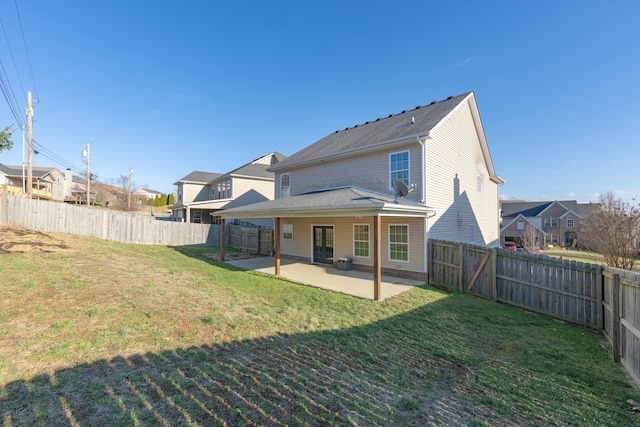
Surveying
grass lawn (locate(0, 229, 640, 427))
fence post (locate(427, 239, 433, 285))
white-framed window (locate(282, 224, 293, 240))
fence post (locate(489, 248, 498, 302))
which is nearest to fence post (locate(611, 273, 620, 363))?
grass lawn (locate(0, 229, 640, 427))

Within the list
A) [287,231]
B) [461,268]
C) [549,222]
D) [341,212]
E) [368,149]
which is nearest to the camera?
[341,212]

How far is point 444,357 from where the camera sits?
4.50m

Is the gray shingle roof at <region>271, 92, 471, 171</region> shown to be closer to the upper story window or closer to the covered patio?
the covered patio

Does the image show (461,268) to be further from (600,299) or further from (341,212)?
(341,212)

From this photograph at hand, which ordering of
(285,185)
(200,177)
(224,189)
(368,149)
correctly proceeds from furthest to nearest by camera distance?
(200,177)
(224,189)
(285,185)
(368,149)

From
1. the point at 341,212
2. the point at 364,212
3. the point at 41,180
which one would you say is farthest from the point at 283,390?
the point at 41,180

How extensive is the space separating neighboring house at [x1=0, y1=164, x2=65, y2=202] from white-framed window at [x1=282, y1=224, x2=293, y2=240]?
31314 millimetres

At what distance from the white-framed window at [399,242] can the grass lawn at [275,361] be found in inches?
151

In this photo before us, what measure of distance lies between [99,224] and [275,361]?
16.4m

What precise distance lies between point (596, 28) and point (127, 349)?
16192 mm

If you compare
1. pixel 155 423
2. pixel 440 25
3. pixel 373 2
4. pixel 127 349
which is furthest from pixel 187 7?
pixel 155 423

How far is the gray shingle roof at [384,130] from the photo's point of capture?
38.4 ft

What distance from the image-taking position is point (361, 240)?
1240cm

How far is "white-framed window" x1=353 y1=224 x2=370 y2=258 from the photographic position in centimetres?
1223
